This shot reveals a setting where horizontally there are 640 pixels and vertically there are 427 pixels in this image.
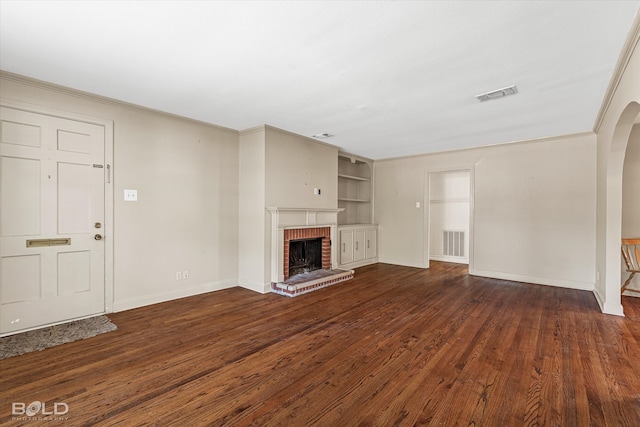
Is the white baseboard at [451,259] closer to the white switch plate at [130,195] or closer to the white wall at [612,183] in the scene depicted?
the white wall at [612,183]

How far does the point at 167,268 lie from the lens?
389 centimetres

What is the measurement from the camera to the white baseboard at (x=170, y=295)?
351cm

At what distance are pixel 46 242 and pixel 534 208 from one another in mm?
6763

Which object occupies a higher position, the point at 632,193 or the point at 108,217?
the point at 632,193

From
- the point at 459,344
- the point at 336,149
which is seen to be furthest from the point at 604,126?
the point at 336,149

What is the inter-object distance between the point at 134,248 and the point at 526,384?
13.5 feet

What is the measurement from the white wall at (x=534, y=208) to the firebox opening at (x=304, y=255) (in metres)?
2.41

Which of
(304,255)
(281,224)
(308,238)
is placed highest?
(281,224)

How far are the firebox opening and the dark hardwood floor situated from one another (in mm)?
1338

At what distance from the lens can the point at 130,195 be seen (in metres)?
3.56

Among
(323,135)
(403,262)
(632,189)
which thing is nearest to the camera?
(632,189)

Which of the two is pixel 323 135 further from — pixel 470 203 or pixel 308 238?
pixel 470 203

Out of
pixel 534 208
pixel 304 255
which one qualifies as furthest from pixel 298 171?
pixel 534 208

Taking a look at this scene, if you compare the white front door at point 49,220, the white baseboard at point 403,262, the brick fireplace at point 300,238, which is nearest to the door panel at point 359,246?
the white baseboard at point 403,262
